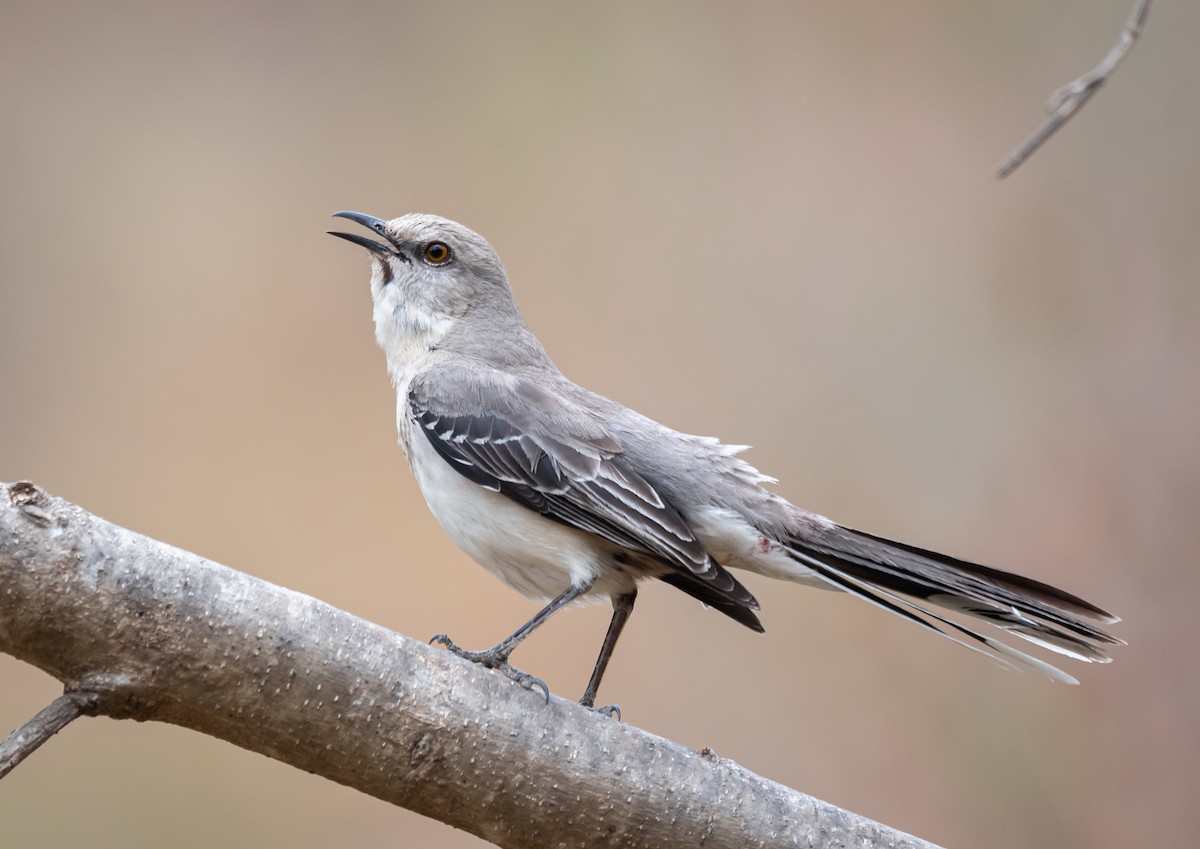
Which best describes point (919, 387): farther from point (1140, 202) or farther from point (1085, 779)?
point (1085, 779)

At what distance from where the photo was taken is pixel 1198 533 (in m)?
4.74

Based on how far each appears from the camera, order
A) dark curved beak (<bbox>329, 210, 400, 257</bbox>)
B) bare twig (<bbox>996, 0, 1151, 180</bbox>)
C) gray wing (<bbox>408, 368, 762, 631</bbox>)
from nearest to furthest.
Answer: bare twig (<bbox>996, 0, 1151, 180</bbox>) < gray wing (<bbox>408, 368, 762, 631</bbox>) < dark curved beak (<bbox>329, 210, 400, 257</bbox>)

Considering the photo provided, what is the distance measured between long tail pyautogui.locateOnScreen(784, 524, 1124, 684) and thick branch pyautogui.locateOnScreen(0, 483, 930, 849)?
21.0 inches

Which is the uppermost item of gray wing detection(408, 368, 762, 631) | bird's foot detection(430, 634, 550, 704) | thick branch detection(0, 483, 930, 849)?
gray wing detection(408, 368, 762, 631)

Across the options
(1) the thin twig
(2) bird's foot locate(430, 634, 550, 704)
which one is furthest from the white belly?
(1) the thin twig

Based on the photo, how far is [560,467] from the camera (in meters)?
2.67

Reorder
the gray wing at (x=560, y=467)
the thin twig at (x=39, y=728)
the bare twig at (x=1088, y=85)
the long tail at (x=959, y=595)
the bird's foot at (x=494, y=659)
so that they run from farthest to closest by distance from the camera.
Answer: the gray wing at (x=560, y=467)
the long tail at (x=959, y=595)
the bird's foot at (x=494, y=659)
the bare twig at (x=1088, y=85)
the thin twig at (x=39, y=728)

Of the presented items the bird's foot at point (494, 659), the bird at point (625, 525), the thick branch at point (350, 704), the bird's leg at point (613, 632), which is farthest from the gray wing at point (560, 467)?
the thick branch at point (350, 704)

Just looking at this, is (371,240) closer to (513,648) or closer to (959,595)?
(513,648)

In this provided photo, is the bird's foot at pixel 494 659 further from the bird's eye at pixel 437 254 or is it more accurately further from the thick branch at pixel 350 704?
the bird's eye at pixel 437 254

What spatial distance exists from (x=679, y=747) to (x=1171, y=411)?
3.71 meters

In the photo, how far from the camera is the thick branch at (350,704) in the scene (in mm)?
1679

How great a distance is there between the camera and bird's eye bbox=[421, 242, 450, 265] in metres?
3.20

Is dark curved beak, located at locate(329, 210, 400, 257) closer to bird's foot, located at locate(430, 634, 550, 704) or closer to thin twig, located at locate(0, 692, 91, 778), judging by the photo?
bird's foot, located at locate(430, 634, 550, 704)
